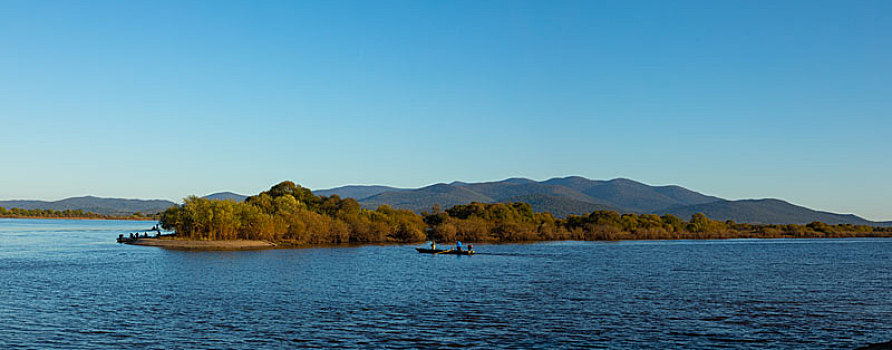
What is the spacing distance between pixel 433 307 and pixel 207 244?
66448mm

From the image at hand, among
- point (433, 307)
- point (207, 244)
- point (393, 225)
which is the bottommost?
point (433, 307)

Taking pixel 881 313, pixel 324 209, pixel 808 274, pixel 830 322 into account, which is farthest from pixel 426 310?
pixel 324 209

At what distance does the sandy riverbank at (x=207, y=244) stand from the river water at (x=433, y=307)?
1290 inches

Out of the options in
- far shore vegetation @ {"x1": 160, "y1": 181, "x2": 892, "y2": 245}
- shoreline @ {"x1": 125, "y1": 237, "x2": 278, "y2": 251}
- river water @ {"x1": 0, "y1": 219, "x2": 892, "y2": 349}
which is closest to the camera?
river water @ {"x1": 0, "y1": 219, "x2": 892, "y2": 349}

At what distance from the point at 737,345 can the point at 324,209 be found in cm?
11531

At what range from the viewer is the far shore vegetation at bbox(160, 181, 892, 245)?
96625 mm

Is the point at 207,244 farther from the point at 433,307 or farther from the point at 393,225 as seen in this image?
the point at 433,307

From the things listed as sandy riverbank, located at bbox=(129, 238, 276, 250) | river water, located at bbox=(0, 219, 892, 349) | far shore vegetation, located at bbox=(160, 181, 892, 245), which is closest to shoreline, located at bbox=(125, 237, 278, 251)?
sandy riverbank, located at bbox=(129, 238, 276, 250)

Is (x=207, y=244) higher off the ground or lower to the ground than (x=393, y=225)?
lower

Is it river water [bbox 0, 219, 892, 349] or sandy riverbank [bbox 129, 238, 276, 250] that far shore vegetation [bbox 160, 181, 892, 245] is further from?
river water [bbox 0, 219, 892, 349]

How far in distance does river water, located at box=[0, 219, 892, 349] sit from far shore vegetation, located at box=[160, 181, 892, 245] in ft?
130

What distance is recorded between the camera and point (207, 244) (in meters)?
91.1

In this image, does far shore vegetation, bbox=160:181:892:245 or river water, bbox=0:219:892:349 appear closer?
river water, bbox=0:219:892:349

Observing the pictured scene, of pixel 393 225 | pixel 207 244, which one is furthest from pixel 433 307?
pixel 393 225
